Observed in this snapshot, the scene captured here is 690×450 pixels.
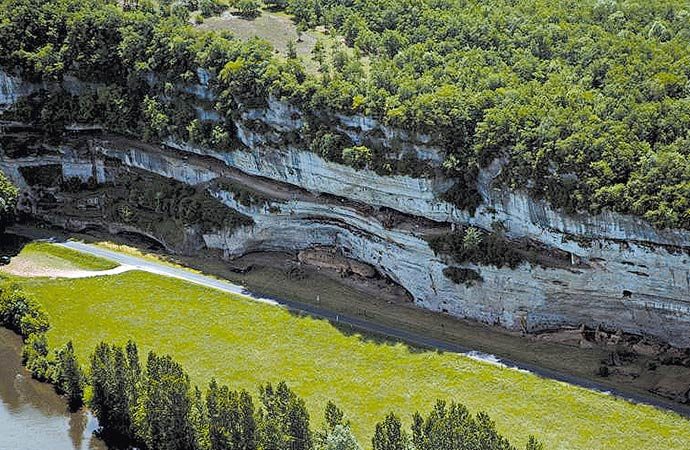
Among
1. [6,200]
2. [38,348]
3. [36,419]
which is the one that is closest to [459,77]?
[38,348]

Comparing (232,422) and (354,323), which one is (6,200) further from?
(232,422)

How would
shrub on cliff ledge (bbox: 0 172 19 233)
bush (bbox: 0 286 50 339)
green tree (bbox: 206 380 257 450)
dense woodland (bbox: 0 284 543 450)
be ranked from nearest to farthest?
dense woodland (bbox: 0 284 543 450) → green tree (bbox: 206 380 257 450) → bush (bbox: 0 286 50 339) → shrub on cliff ledge (bbox: 0 172 19 233)

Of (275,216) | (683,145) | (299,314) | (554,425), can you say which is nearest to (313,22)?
(275,216)

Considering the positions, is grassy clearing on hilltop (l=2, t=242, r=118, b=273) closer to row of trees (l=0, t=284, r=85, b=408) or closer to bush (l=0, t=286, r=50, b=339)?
row of trees (l=0, t=284, r=85, b=408)

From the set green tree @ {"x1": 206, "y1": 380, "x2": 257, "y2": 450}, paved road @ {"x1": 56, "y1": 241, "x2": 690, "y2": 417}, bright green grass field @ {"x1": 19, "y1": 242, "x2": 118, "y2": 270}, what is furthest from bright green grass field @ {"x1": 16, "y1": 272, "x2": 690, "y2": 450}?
green tree @ {"x1": 206, "y1": 380, "x2": 257, "y2": 450}

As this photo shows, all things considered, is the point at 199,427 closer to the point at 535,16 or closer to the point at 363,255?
the point at 363,255
